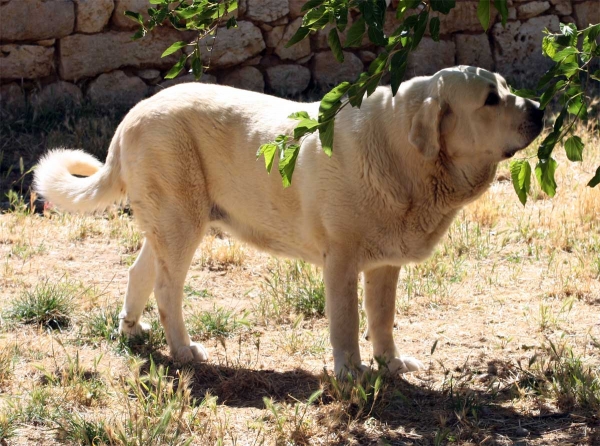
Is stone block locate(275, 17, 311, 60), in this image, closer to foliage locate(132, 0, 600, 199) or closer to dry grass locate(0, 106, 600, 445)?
dry grass locate(0, 106, 600, 445)

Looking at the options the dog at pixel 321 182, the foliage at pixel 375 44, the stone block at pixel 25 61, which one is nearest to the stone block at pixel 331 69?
the stone block at pixel 25 61

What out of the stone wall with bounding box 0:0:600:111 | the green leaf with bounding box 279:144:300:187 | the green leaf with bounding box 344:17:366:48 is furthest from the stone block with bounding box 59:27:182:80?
the green leaf with bounding box 344:17:366:48

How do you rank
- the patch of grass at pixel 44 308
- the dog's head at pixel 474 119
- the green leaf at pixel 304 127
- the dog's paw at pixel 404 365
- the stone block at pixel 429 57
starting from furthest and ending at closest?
the stone block at pixel 429 57 → the patch of grass at pixel 44 308 → the dog's paw at pixel 404 365 → the dog's head at pixel 474 119 → the green leaf at pixel 304 127

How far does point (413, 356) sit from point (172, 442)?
1830 millimetres

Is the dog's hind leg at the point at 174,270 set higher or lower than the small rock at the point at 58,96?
lower

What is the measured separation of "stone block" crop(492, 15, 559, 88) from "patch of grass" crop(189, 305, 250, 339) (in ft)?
21.5

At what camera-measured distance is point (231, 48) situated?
31.4ft

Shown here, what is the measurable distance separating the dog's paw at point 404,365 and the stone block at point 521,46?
6735mm

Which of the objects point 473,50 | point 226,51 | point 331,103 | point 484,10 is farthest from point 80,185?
point 473,50

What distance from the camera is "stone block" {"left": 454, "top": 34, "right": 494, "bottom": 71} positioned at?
417 inches

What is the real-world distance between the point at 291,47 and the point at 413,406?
6.32 metres

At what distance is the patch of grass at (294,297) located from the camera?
5.46 m

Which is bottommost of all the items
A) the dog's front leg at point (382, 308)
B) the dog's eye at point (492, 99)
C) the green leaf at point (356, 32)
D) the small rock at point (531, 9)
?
the dog's front leg at point (382, 308)

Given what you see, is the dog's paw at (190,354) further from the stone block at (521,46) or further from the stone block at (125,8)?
the stone block at (521,46)
